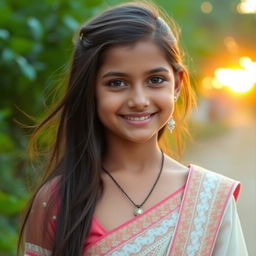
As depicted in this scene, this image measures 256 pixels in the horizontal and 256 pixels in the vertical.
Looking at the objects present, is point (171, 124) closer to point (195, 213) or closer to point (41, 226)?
point (195, 213)

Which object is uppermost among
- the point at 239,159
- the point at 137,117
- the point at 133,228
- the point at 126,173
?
the point at 239,159

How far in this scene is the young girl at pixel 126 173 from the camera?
2.14 meters

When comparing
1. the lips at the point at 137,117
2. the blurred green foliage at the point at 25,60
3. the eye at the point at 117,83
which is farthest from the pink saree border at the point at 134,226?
the blurred green foliage at the point at 25,60

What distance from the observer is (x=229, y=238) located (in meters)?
2.19

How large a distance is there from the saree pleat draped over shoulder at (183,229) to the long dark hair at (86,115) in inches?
2.7

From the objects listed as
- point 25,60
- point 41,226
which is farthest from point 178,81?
point 25,60

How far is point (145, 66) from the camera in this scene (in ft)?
7.00

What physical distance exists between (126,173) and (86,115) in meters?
0.21

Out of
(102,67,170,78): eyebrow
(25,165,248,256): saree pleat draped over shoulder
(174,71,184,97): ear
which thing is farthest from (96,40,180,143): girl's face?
(25,165,248,256): saree pleat draped over shoulder

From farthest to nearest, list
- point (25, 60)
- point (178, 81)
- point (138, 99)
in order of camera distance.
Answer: point (25, 60), point (178, 81), point (138, 99)

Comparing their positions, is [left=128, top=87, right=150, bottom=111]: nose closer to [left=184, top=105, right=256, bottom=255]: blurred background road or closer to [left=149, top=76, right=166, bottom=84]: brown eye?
[left=149, top=76, right=166, bottom=84]: brown eye

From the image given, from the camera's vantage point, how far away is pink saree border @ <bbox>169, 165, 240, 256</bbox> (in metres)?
2.15

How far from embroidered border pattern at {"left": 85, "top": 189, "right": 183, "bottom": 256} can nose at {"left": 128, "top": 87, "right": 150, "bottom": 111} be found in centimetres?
30

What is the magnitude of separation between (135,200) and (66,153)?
28 cm
